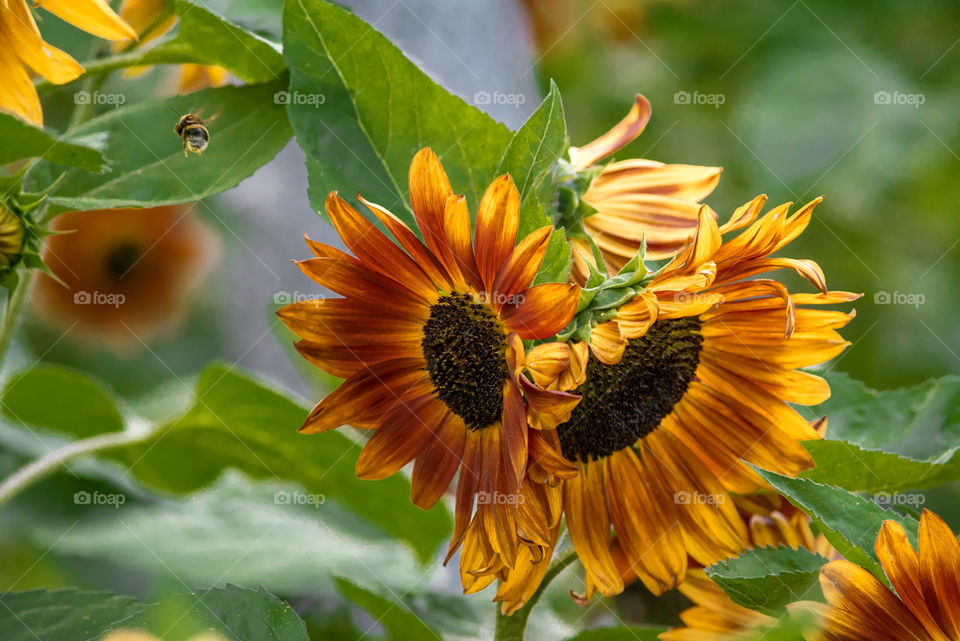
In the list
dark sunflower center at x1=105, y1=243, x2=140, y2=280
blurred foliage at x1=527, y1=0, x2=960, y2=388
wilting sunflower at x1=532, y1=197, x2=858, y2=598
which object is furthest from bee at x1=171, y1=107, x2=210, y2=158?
blurred foliage at x1=527, y1=0, x2=960, y2=388

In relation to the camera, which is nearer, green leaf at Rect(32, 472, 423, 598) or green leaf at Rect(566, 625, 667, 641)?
green leaf at Rect(566, 625, 667, 641)

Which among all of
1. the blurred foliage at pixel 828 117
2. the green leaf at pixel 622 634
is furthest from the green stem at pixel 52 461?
the blurred foliage at pixel 828 117

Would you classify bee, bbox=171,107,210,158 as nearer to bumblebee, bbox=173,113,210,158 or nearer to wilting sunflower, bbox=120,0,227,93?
bumblebee, bbox=173,113,210,158

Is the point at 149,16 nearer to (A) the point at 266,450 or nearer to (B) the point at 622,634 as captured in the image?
(A) the point at 266,450

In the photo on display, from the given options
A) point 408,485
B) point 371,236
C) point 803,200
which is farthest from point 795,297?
point 803,200

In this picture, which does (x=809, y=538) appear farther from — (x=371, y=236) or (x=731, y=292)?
(x=371, y=236)

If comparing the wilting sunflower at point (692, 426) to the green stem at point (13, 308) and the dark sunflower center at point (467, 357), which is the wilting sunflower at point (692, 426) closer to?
the dark sunflower center at point (467, 357)
